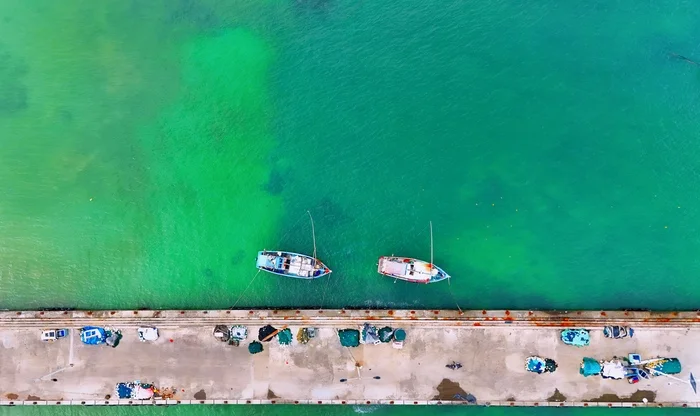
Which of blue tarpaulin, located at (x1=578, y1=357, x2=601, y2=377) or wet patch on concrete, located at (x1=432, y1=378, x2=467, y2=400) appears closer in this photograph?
blue tarpaulin, located at (x1=578, y1=357, x2=601, y2=377)

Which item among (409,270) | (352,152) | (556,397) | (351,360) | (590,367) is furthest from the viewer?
(352,152)

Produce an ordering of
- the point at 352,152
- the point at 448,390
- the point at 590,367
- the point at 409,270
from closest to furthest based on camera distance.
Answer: the point at 590,367, the point at 448,390, the point at 409,270, the point at 352,152

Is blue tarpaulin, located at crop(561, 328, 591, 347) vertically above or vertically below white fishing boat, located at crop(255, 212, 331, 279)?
below

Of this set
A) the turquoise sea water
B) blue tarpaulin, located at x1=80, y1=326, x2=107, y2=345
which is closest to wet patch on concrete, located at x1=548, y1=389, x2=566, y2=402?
the turquoise sea water

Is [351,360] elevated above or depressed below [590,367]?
above

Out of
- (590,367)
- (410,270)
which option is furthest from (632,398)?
(410,270)

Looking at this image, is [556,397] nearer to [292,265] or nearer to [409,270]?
[409,270]

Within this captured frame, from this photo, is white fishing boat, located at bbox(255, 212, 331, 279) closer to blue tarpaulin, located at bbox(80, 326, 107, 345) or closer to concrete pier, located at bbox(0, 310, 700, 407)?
concrete pier, located at bbox(0, 310, 700, 407)
